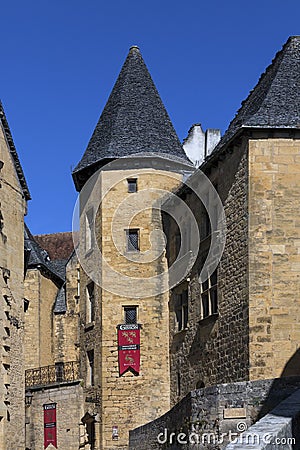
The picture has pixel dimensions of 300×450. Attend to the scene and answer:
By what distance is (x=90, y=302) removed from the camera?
112ft

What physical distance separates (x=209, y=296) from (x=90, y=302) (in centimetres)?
855

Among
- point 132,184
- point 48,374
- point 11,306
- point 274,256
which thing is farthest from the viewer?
point 48,374

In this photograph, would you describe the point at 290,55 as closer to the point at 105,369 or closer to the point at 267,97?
the point at 267,97

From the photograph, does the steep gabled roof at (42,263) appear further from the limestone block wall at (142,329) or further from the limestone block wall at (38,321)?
the limestone block wall at (142,329)

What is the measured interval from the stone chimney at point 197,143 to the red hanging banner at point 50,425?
10591 millimetres

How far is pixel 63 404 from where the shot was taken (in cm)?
3491

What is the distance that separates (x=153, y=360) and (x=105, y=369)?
1623 millimetres

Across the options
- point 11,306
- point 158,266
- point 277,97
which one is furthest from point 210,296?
point 158,266

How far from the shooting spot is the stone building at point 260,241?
22.8m

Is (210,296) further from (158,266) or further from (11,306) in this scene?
(158,266)

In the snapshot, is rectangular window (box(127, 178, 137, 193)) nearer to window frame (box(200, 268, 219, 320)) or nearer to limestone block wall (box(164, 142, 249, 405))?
limestone block wall (box(164, 142, 249, 405))

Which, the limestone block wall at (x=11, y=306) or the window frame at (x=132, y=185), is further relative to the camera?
the window frame at (x=132, y=185)

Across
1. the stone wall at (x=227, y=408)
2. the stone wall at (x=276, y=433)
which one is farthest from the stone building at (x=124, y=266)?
the stone wall at (x=276, y=433)

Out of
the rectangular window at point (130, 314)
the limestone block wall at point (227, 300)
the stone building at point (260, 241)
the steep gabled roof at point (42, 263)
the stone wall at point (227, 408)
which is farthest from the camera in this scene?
the steep gabled roof at point (42, 263)
